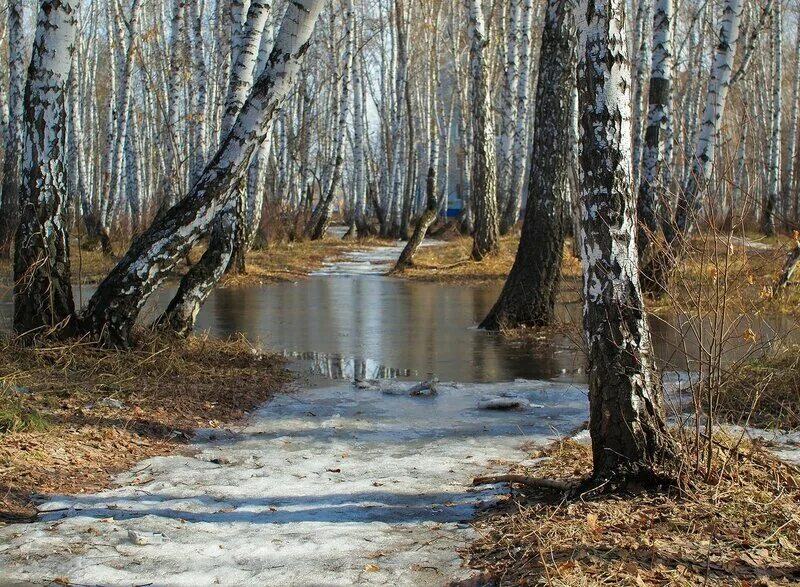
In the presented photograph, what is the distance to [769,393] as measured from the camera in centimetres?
639

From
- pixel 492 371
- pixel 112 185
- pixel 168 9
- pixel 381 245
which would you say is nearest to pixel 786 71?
pixel 381 245

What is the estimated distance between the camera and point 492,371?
854cm

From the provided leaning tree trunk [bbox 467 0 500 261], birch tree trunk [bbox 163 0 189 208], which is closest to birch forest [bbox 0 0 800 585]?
birch tree trunk [bbox 163 0 189 208]

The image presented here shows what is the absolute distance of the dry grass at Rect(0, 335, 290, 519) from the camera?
5082 mm

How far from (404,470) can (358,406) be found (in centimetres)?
179

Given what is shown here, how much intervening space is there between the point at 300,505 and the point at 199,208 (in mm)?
3979

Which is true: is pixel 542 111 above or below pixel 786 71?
below

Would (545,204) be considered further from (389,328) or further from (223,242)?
(223,242)

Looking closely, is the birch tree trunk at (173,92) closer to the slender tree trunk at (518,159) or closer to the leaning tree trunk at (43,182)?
the slender tree trunk at (518,159)

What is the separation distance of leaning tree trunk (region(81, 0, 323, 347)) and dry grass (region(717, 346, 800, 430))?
15.2 ft

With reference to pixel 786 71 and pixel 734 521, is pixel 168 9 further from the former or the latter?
pixel 734 521

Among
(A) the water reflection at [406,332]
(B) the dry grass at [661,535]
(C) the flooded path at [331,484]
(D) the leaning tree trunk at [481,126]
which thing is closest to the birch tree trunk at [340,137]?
(D) the leaning tree trunk at [481,126]

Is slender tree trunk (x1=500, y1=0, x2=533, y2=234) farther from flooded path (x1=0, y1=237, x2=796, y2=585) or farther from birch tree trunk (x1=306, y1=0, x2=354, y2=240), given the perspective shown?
flooded path (x1=0, y1=237, x2=796, y2=585)

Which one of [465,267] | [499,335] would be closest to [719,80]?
[499,335]
